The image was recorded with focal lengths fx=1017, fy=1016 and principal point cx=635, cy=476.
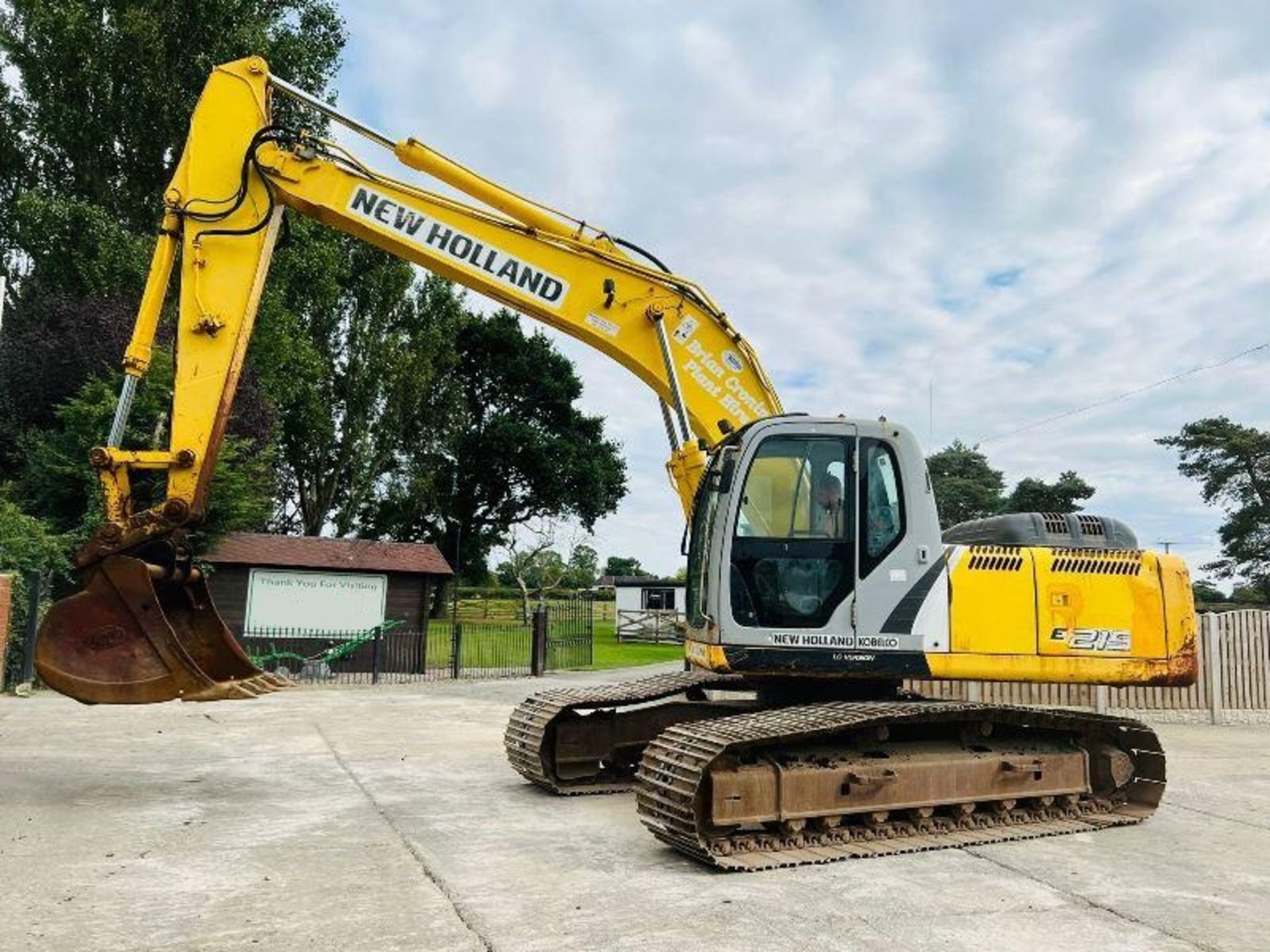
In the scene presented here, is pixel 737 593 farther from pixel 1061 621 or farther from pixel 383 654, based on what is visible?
pixel 383 654

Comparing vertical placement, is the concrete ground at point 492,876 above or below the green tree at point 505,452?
below

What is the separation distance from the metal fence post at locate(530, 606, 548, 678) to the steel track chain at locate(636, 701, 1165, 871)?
597 inches

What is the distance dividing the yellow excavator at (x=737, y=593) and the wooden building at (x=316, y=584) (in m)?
14.0

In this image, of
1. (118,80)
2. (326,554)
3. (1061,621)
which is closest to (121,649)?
(1061,621)

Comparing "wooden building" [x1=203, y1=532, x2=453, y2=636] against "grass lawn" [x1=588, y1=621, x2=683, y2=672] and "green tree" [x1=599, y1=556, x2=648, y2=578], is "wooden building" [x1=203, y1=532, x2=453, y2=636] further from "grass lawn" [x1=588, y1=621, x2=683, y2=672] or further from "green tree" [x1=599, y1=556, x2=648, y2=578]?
"green tree" [x1=599, y1=556, x2=648, y2=578]

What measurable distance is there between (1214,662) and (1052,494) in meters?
22.5

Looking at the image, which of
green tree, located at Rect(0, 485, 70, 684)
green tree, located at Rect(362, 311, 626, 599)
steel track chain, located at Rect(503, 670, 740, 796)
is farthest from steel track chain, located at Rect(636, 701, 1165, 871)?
green tree, located at Rect(362, 311, 626, 599)

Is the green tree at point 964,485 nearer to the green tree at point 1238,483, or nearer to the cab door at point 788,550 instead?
→ the green tree at point 1238,483

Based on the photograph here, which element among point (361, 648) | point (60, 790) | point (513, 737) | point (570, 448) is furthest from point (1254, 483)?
point (60, 790)

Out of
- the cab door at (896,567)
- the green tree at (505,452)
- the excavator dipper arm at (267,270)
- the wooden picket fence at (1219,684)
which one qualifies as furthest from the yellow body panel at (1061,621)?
the green tree at (505,452)

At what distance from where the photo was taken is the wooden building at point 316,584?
2070 cm

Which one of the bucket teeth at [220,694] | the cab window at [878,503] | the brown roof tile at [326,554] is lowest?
the bucket teeth at [220,694]

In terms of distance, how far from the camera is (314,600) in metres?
21.4

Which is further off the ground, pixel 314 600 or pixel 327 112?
pixel 327 112
